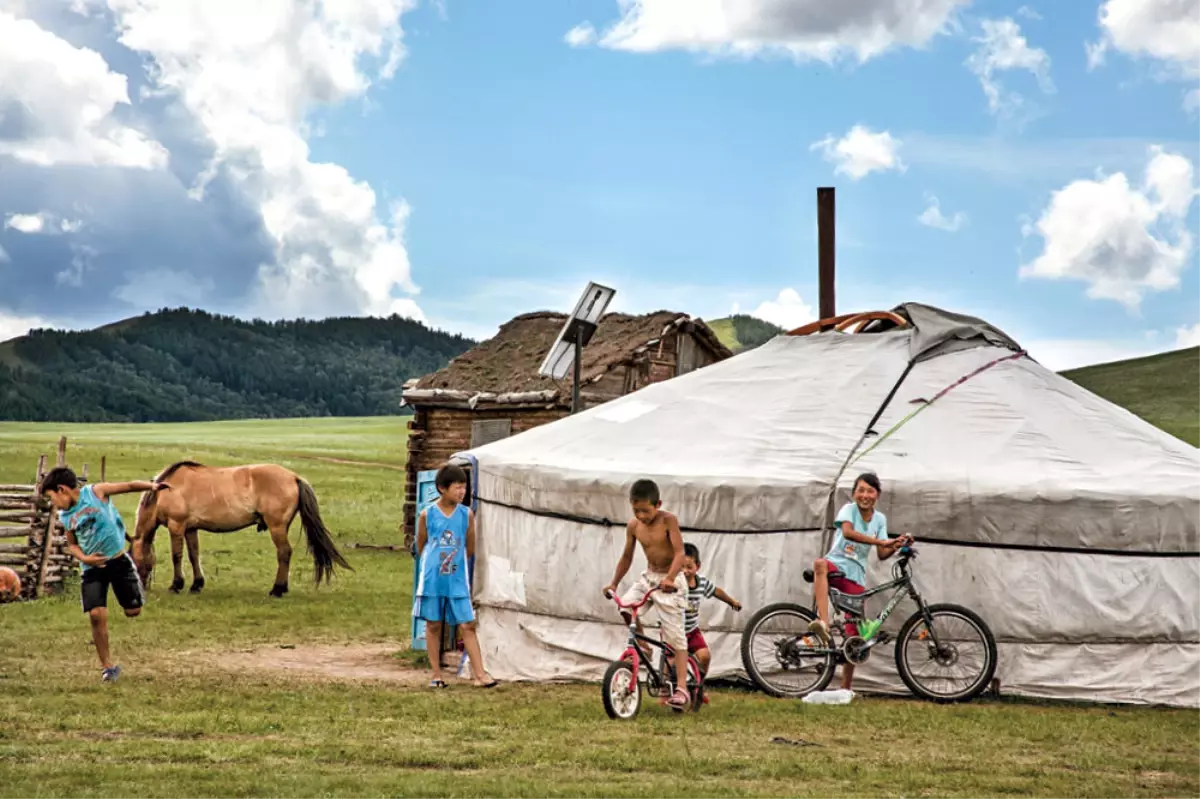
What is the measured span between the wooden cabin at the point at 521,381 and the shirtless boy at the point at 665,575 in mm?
15456

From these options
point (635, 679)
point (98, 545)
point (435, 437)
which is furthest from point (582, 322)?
point (435, 437)

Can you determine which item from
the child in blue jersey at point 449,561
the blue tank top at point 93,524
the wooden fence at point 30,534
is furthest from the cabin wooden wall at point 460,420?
the blue tank top at point 93,524

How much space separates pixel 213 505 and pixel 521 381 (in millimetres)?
8214

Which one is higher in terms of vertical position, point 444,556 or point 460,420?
point 460,420

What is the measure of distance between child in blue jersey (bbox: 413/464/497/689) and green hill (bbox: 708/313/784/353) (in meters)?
115

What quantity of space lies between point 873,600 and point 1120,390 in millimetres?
55297

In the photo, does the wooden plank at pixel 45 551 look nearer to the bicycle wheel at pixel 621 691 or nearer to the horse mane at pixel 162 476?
the horse mane at pixel 162 476

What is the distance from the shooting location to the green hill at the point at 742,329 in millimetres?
128125

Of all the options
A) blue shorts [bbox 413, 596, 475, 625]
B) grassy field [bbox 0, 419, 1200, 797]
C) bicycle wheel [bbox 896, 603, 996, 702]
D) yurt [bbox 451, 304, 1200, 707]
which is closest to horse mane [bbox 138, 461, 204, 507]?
grassy field [bbox 0, 419, 1200, 797]

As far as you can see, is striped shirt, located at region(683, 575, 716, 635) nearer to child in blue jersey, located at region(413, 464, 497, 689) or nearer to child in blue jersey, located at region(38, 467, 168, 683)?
child in blue jersey, located at region(413, 464, 497, 689)

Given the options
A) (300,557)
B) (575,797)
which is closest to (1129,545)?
(575,797)

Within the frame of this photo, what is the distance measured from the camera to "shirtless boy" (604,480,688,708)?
909 cm

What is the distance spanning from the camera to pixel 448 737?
26.9 feet

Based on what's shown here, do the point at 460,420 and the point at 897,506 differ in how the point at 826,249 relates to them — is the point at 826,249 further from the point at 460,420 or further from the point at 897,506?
the point at 460,420
